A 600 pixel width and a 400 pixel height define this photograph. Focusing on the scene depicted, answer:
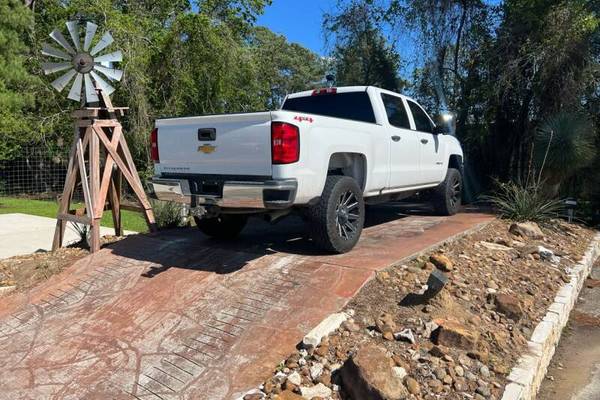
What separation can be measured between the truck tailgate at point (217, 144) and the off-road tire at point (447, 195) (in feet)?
14.6

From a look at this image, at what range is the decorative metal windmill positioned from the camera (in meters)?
6.93

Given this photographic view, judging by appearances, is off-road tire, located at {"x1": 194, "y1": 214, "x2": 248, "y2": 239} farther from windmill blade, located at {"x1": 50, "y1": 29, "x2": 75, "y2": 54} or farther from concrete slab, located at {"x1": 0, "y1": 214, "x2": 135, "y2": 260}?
windmill blade, located at {"x1": 50, "y1": 29, "x2": 75, "y2": 54}

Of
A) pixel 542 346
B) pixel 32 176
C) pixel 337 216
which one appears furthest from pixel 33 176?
pixel 542 346

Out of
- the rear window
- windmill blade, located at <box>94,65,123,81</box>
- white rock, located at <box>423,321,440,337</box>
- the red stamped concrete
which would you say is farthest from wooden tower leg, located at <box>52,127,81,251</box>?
white rock, located at <box>423,321,440,337</box>

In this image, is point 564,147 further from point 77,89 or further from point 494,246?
point 77,89

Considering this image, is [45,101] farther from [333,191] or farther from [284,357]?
[284,357]

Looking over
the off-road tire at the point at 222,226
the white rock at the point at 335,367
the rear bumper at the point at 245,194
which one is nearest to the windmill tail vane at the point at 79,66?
the off-road tire at the point at 222,226

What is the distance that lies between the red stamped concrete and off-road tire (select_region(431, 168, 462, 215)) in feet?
6.91

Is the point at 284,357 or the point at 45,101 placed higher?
the point at 45,101

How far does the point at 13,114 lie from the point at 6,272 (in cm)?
943

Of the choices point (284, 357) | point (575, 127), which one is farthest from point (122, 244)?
point (575, 127)

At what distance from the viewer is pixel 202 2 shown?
56.1 feet

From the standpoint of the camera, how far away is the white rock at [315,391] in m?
3.44

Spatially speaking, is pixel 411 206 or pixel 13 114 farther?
→ pixel 13 114
